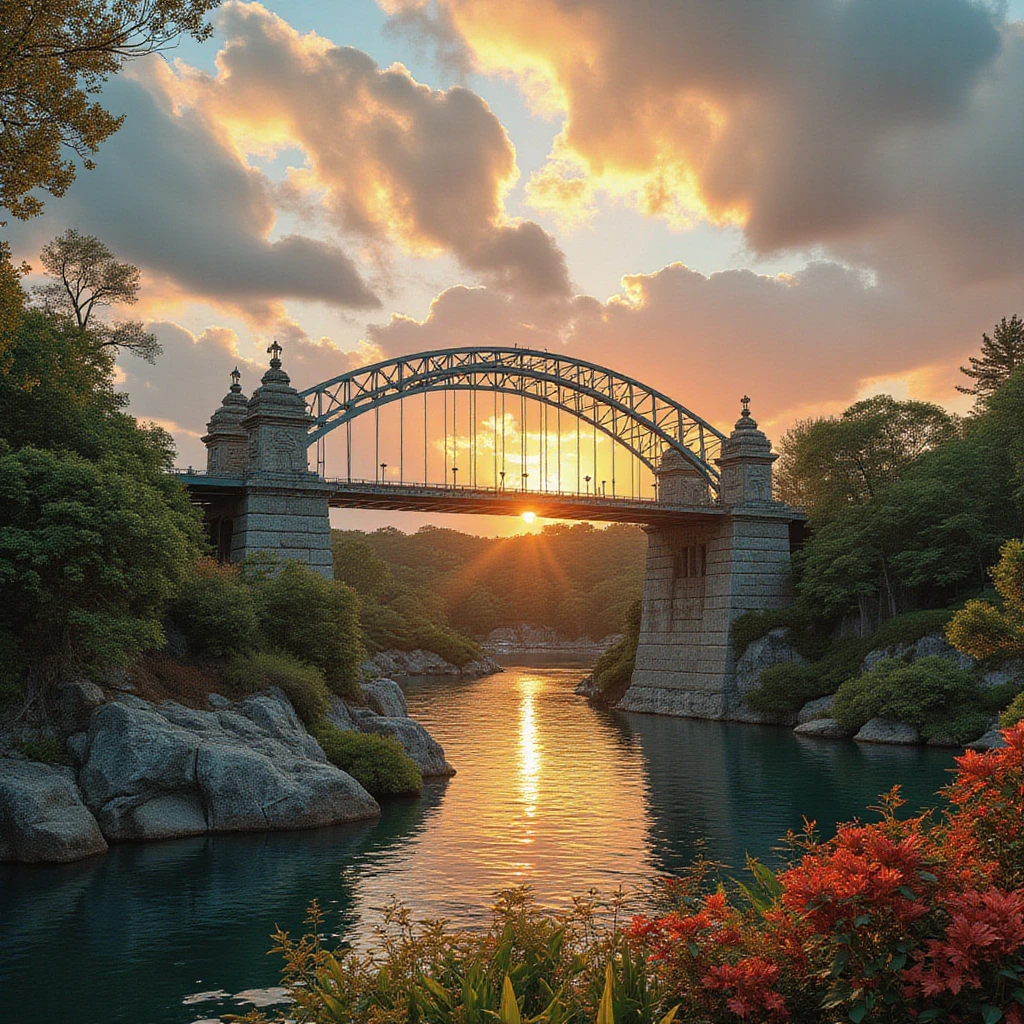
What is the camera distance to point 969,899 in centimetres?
691

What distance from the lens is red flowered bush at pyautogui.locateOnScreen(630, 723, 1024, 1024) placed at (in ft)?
22.1

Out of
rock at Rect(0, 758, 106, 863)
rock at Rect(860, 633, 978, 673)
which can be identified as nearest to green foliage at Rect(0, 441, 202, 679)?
rock at Rect(0, 758, 106, 863)

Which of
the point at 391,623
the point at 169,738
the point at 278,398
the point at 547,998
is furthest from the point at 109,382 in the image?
the point at 391,623

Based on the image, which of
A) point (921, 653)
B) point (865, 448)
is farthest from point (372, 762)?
point (865, 448)

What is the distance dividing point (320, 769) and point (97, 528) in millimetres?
8383

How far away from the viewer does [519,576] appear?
160 m

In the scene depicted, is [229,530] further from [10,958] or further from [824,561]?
[10,958]

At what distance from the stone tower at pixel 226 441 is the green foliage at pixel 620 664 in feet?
97.7

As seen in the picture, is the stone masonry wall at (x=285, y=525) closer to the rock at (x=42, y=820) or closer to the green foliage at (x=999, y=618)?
the rock at (x=42, y=820)

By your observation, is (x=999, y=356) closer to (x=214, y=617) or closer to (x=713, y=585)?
(x=713, y=585)

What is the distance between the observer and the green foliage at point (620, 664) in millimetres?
68625

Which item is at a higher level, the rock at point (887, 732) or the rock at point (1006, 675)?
the rock at point (1006, 675)

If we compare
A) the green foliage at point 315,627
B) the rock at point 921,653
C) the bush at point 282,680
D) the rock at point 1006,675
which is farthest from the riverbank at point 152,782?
the rock at point 921,653

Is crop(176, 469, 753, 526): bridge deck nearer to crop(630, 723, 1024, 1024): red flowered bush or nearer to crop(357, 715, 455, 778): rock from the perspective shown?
crop(357, 715, 455, 778): rock
